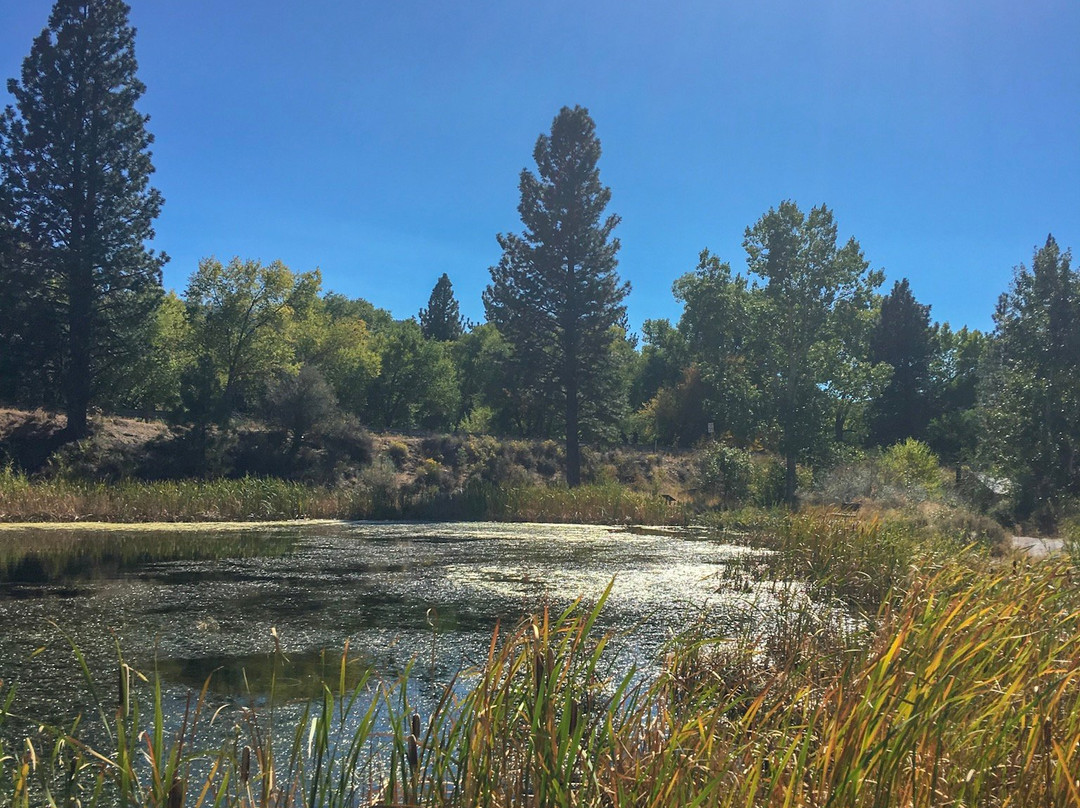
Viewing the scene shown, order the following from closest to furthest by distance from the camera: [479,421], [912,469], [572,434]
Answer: [912,469]
[572,434]
[479,421]

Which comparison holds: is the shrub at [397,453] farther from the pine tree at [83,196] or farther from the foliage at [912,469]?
the foliage at [912,469]

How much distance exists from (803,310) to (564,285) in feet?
30.0

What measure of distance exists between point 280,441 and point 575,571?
21.9 m

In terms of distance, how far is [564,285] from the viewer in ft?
103

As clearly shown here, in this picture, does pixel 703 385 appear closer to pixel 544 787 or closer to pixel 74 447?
pixel 74 447

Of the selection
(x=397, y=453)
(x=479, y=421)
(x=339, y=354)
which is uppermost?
(x=339, y=354)

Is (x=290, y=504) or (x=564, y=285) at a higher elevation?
(x=564, y=285)

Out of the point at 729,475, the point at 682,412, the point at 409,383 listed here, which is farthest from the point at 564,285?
the point at 409,383

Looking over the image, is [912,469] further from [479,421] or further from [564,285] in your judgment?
[479,421]

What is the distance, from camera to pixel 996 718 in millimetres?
2730

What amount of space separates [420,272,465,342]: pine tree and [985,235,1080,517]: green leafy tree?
52175mm

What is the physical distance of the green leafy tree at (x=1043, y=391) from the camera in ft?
72.6

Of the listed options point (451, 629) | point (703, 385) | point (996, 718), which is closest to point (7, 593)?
point (451, 629)

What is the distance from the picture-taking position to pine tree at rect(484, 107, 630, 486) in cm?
3136
